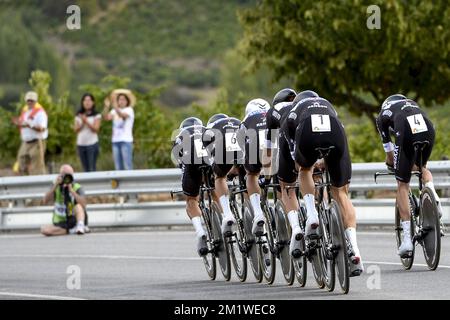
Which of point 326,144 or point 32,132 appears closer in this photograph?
point 326,144

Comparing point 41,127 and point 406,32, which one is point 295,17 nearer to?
point 406,32

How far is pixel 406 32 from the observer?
1041 inches

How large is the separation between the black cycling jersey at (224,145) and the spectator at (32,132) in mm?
9927

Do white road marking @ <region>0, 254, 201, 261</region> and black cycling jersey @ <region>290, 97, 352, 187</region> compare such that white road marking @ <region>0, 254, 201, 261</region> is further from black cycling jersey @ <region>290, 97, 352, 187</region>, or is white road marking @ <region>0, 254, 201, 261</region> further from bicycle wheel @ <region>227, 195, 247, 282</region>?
black cycling jersey @ <region>290, 97, 352, 187</region>

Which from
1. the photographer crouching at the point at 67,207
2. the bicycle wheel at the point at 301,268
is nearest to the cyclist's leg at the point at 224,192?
the bicycle wheel at the point at 301,268

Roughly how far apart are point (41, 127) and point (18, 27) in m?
105

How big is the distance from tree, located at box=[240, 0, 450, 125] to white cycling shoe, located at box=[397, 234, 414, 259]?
12282 mm

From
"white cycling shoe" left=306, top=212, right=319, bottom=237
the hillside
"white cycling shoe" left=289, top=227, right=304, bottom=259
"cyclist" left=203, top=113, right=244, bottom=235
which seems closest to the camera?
"white cycling shoe" left=306, top=212, right=319, bottom=237

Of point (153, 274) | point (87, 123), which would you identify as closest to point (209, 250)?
point (153, 274)

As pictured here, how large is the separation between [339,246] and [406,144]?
2.36 metres

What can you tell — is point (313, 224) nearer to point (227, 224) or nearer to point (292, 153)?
point (292, 153)

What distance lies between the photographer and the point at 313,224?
40.6 ft

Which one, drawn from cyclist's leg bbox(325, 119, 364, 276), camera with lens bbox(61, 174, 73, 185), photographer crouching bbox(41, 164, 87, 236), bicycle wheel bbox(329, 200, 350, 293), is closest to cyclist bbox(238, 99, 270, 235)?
cyclist's leg bbox(325, 119, 364, 276)

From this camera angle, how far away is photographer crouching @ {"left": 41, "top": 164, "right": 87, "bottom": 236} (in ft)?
71.7
